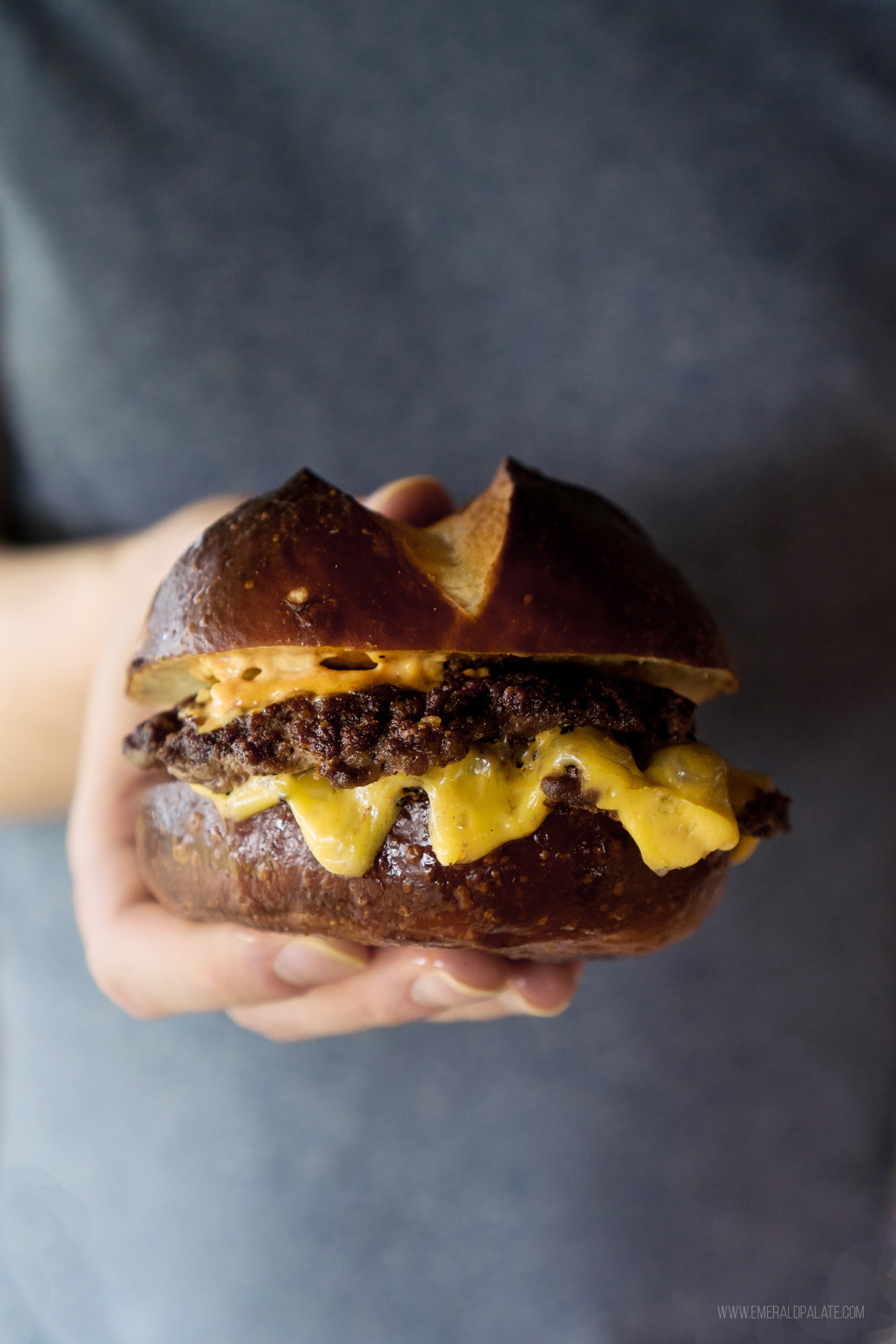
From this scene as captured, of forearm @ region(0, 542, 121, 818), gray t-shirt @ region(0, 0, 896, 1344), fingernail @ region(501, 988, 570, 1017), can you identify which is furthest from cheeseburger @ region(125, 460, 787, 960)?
forearm @ region(0, 542, 121, 818)

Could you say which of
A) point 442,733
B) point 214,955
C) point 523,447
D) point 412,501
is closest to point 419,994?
point 214,955

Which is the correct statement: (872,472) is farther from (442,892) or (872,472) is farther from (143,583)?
(143,583)

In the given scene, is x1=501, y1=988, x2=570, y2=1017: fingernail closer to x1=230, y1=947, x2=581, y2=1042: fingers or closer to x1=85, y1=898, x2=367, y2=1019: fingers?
x1=230, y1=947, x2=581, y2=1042: fingers

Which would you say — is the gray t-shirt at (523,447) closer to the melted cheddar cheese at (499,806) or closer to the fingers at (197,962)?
the fingers at (197,962)

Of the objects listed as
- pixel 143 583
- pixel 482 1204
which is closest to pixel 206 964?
pixel 143 583

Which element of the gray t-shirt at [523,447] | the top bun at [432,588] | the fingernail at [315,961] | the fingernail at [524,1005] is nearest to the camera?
the top bun at [432,588]

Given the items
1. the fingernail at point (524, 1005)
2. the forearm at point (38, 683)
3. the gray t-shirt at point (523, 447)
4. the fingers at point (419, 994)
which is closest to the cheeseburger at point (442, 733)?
the fingers at point (419, 994)

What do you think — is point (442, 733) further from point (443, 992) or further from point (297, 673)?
point (443, 992)
